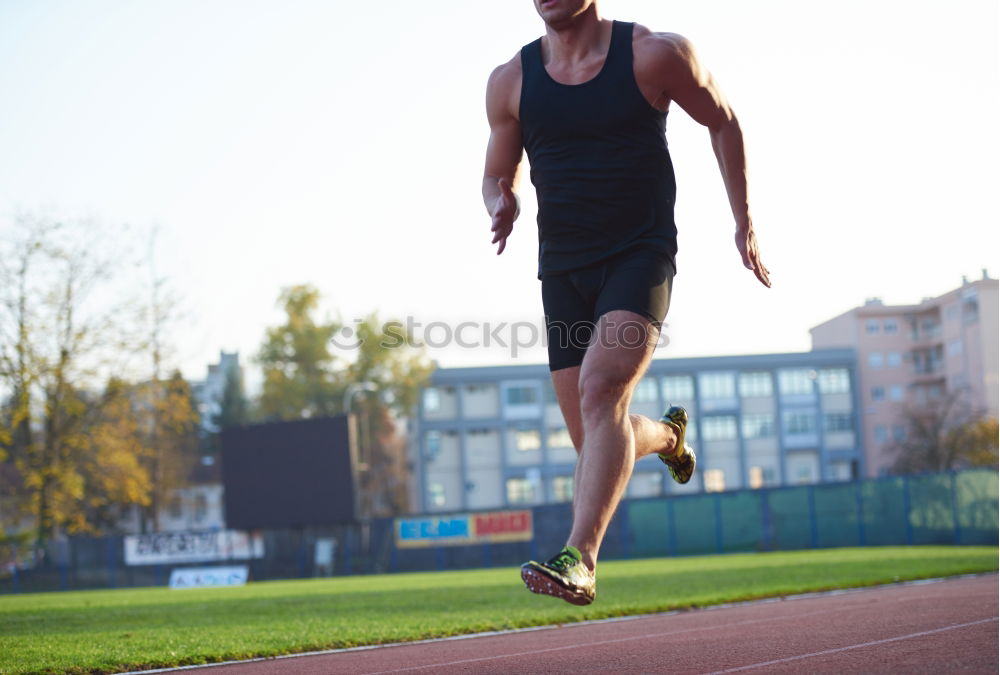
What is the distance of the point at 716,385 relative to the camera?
239 feet

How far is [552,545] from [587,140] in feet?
115

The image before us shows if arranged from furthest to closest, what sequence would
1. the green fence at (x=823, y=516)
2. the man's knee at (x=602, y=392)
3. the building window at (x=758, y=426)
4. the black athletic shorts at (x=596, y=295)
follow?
the building window at (x=758, y=426), the green fence at (x=823, y=516), the black athletic shorts at (x=596, y=295), the man's knee at (x=602, y=392)

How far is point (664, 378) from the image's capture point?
71750 millimetres

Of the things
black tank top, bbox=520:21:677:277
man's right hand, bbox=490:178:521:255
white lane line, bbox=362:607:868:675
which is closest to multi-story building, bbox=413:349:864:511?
white lane line, bbox=362:607:868:675

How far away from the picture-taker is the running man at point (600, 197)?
14.2 ft

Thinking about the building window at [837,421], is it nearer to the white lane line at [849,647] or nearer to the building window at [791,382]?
the building window at [791,382]

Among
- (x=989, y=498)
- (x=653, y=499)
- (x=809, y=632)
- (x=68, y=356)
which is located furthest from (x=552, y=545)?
(x=809, y=632)

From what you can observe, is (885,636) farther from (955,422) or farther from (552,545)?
(955,422)

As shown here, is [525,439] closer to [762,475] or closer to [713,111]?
[762,475]

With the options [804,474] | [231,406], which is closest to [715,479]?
[804,474]

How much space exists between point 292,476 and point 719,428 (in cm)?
3741

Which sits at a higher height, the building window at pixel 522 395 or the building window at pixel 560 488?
the building window at pixel 522 395

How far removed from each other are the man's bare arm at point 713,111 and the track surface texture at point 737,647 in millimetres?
1595

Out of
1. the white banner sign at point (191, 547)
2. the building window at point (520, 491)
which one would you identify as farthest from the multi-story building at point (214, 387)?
the white banner sign at point (191, 547)
